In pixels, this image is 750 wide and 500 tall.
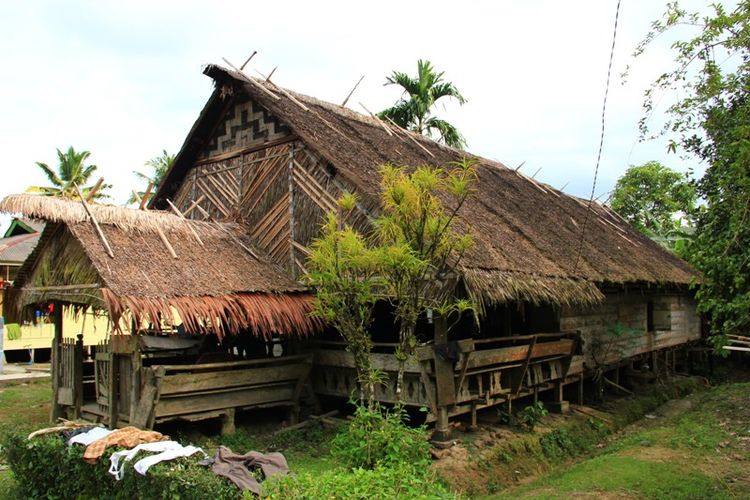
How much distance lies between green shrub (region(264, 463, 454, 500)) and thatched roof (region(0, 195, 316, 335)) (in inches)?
165

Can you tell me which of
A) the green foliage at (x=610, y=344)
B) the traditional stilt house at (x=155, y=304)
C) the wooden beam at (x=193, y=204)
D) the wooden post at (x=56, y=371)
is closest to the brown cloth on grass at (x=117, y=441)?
the traditional stilt house at (x=155, y=304)

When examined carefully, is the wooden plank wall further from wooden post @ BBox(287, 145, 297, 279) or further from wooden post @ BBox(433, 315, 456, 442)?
wooden post @ BBox(287, 145, 297, 279)

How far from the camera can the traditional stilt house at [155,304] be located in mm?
8695

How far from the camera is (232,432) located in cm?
966

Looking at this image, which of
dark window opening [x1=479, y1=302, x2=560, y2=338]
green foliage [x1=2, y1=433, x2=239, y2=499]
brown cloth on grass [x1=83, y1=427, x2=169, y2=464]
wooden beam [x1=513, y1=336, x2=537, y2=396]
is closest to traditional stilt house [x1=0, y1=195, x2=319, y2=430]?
green foliage [x1=2, y1=433, x2=239, y2=499]

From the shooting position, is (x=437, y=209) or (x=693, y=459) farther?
(x=693, y=459)

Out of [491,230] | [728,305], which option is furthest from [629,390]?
[728,305]

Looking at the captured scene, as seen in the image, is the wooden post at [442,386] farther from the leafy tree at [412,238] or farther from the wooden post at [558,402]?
the wooden post at [558,402]

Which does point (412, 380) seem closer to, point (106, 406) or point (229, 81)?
point (106, 406)

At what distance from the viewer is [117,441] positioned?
6.17m

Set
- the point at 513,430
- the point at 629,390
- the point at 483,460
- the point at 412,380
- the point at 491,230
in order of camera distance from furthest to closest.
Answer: the point at 629,390
the point at 491,230
the point at 513,430
the point at 412,380
the point at 483,460

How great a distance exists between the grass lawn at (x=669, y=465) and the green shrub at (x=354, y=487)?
11.7 ft

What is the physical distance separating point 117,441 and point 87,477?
656 millimetres

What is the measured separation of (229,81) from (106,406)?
644 centimetres
